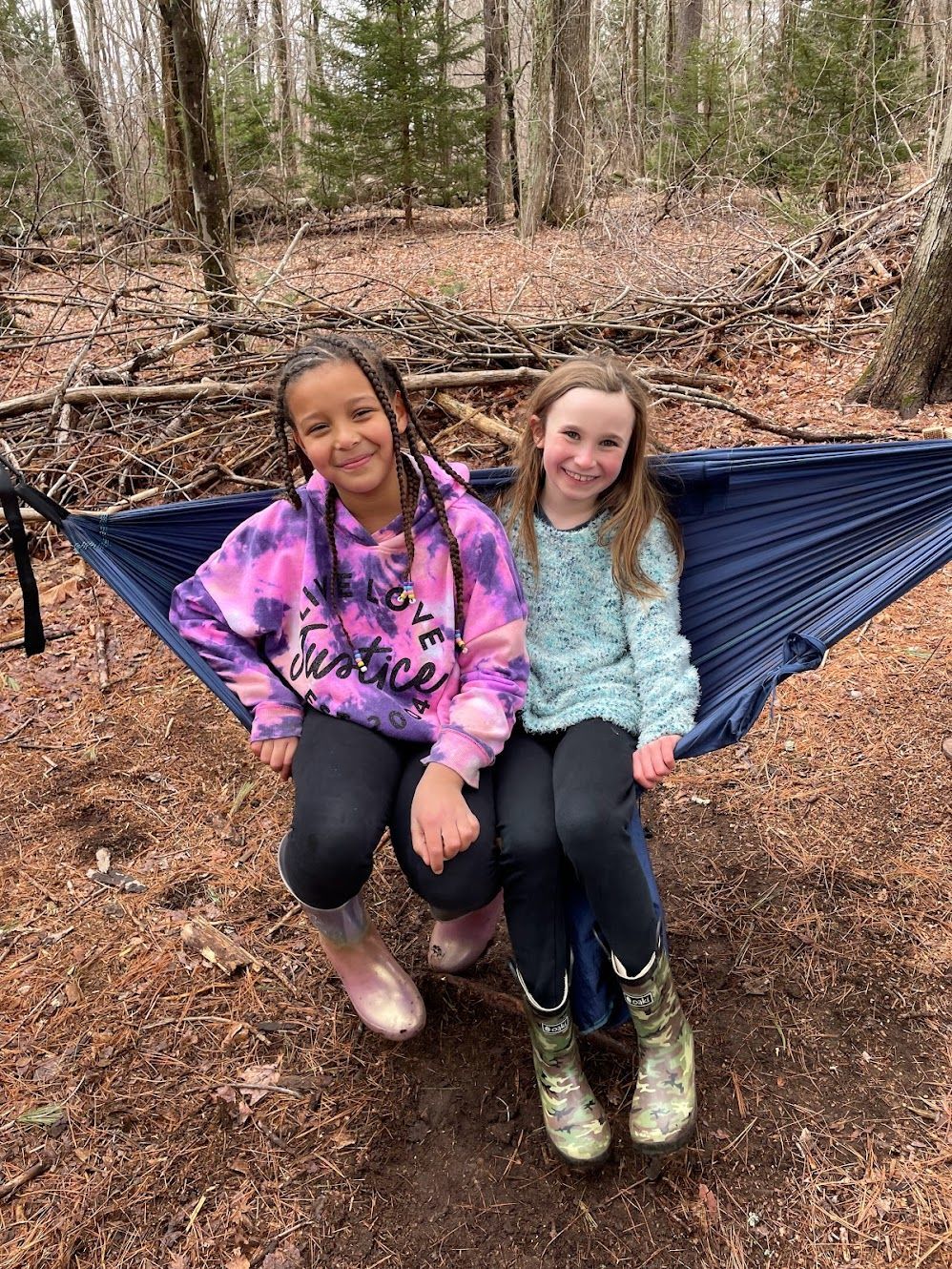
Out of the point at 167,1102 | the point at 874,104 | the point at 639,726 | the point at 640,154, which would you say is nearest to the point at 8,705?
the point at 167,1102

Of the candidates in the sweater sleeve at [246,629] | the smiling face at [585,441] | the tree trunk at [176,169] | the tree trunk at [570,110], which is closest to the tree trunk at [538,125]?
the tree trunk at [570,110]

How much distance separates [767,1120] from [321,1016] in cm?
83

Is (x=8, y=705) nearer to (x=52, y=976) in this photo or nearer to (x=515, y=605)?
(x=52, y=976)

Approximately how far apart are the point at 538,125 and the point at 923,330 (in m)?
5.92

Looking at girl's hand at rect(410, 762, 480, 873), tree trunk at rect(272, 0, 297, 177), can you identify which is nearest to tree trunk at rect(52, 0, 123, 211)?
tree trunk at rect(272, 0, 297, 177)

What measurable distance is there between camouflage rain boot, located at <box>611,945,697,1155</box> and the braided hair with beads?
614 millimetres

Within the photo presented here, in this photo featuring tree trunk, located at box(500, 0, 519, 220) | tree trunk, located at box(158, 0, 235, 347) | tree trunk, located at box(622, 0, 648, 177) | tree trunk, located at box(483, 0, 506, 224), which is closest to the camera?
tree trunk, located at box(158, 0, 235, 347)

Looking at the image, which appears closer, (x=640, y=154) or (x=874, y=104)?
(x=874, y=104)

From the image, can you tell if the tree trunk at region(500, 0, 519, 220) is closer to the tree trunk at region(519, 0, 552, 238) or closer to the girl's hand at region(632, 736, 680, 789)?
the tree trunk at region(519, 0, 552, 238)

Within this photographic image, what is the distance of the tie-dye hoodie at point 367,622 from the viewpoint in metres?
1.44

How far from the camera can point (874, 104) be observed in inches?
259

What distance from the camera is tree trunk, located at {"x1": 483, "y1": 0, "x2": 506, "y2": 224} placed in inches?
373

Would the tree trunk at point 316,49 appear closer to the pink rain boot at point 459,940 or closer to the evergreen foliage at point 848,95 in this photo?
the evergreen foliage at point 848,95

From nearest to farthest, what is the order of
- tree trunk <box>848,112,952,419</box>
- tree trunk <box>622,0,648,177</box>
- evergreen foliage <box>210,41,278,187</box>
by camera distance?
tree trunk <box>848,112,952,419</box> → evergreen foliage <box>210,41,278,187</box> → tree trunk <box>622,0,648,177</box>
